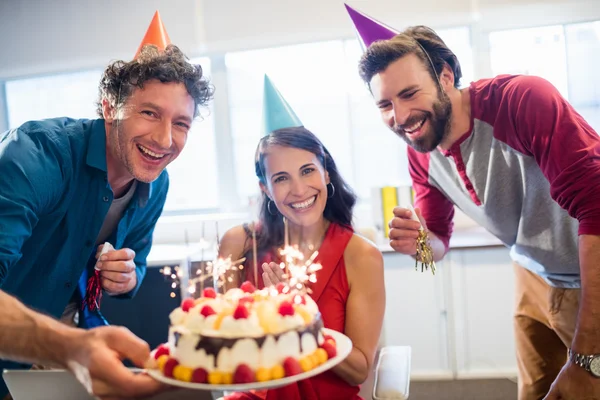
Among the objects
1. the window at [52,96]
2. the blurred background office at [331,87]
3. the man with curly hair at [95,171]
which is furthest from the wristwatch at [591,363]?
the window at [52,96]

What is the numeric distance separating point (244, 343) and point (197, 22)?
3.13m

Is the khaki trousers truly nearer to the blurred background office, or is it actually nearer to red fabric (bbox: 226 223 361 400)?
red fabric (bbox: 226 223 361 400)

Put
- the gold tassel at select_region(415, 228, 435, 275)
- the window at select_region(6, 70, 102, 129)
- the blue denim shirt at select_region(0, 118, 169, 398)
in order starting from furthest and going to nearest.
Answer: the window at select_region(6, 70, 102, 129) → the gold tassel at select_region(415, 228, 435, 275) → the blue denim shirt at select_region(0, 118, 169, 398)

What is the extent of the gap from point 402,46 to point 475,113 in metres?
0.28

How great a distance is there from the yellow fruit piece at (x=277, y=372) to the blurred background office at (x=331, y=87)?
84.3 inches

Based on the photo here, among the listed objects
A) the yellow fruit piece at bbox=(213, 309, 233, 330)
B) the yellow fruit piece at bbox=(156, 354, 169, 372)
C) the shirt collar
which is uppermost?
the shirt collar

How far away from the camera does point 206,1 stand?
12.7 feet

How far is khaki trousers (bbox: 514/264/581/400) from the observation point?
6.01 feet

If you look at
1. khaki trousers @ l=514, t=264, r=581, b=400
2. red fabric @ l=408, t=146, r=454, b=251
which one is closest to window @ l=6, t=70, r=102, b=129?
red fabric @ l=408, t=146, r=454, b=251

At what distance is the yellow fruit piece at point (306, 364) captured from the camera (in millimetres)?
1171

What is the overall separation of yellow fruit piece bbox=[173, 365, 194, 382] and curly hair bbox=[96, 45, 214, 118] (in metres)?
0.78

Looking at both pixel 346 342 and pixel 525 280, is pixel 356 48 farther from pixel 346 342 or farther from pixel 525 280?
pixel 346 342

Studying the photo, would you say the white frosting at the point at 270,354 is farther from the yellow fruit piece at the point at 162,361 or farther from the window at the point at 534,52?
the window at the point at 534,52

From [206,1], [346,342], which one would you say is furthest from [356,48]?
[346,342]
